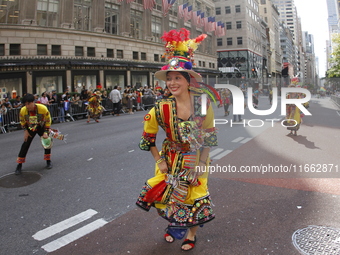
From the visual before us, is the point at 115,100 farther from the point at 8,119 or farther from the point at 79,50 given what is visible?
the point at 79,50

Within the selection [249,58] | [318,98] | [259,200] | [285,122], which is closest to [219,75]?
[249,58]

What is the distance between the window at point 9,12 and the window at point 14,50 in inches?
77.1

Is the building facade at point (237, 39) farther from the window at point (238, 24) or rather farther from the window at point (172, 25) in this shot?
the window at point (172, 25)

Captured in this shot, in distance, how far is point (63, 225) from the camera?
3.92 metres

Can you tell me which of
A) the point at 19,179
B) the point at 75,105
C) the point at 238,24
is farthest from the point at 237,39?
the point at 19,179

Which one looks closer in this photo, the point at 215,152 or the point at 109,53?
the point at 215,152

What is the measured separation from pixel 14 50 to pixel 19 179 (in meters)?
21.8

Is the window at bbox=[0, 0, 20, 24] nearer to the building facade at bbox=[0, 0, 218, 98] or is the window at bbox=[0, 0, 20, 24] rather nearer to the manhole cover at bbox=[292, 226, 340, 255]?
the building facade at bbox=[0, 0, 218, 98]

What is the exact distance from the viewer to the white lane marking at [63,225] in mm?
3680

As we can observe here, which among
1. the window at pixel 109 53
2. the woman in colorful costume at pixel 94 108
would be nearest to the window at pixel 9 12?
the window at pixel 109 53

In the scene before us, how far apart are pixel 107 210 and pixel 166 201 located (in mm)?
1611

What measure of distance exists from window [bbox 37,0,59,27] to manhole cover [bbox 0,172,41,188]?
23433 millimetres

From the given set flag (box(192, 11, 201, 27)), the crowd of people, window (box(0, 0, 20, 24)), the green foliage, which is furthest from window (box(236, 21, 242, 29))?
window (box(0, 0, 20, 24))

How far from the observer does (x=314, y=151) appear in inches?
301
